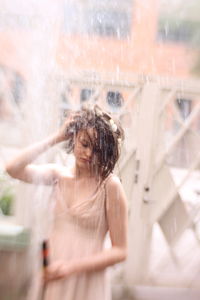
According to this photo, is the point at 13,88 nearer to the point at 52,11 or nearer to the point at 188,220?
the point at 52,11

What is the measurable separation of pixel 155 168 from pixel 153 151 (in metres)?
0.08

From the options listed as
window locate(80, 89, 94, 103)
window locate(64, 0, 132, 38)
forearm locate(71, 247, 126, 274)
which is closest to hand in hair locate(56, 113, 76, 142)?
forearm locate(71, 247, 126, 274)

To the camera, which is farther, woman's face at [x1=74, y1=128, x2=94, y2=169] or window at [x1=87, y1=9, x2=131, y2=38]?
window at [x1=87, y1=9, x2=131, y2=38]

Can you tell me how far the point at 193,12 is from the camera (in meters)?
3.23

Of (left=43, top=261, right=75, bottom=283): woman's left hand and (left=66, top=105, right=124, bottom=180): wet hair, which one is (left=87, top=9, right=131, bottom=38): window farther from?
(left=43, top=261, right=75, bottom=283): woman's left hand

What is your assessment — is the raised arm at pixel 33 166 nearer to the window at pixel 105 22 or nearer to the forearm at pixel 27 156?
the forearm at pixel 27 156

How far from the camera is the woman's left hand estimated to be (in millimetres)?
1069

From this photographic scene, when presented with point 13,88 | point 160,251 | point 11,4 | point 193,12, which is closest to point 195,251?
point 160,251

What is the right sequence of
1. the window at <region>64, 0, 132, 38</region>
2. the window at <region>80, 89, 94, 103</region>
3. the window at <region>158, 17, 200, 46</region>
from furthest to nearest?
the window at <region>158, 17, 200, 46</region> < the window at <region>64, 0, 132, 38</region> < the window at <region>80, 89, 94, 103</region>

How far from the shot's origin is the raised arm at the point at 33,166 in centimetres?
112

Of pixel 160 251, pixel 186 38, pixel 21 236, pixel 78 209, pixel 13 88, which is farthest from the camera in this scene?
pixel 186 38

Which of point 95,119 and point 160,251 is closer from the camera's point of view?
point 95,119

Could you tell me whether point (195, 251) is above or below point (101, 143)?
below

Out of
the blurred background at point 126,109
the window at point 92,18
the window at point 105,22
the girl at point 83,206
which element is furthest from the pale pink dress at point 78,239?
the window at point 105,22
